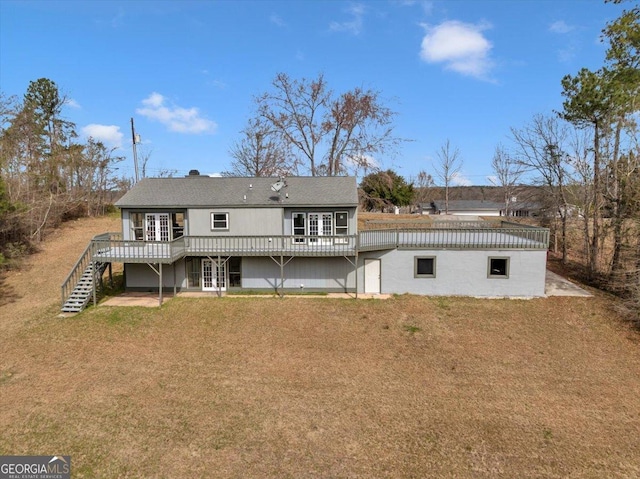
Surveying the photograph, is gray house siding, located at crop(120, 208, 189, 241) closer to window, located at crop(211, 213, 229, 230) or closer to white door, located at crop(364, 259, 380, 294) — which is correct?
window, located at crop(211, 213, 229, 230)

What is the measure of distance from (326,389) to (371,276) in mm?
8663

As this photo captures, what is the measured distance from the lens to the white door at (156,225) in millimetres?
18156

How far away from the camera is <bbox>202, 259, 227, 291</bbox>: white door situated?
18.3 m

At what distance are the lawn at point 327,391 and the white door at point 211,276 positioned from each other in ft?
7.34

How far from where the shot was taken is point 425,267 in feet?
58.7

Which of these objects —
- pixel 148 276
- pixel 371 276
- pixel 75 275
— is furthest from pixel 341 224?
pixel 75 275

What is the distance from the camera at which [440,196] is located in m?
88.2

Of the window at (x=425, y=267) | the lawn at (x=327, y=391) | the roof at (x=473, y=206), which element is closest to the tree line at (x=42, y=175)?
the lawn at (x=327, y=391)

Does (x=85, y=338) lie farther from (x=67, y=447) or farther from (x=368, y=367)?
(x=368, y=367)

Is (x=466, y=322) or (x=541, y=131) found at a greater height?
(x=541, y=131)

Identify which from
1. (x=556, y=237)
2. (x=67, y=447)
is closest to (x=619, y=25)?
(x=556, y=237)

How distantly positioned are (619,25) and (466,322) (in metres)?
12.0

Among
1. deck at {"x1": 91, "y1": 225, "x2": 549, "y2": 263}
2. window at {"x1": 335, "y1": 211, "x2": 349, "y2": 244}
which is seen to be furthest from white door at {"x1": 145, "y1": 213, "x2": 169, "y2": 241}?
window at {"x1": 335, "y1": 211, "x2": 349, "y2": 244}

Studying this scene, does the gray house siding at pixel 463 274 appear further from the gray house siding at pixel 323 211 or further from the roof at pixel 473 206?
the roof at pixel 473 206
